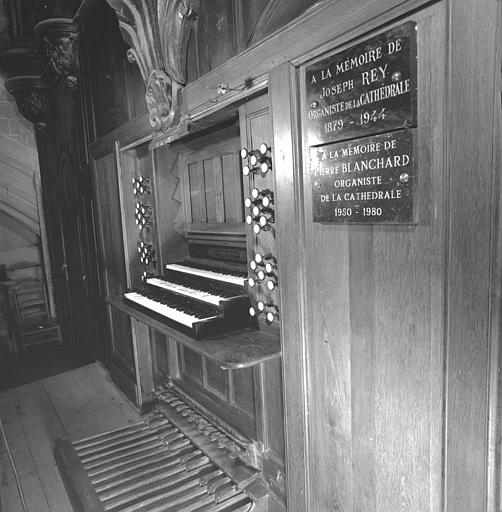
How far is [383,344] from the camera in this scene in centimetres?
153

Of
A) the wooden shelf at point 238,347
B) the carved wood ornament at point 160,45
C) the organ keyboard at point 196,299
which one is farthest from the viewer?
the carved wood ornament at point 160,45

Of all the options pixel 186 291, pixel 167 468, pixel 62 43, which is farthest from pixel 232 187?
pixel 62 43

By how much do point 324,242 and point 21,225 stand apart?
19.8 ft

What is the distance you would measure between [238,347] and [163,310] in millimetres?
713

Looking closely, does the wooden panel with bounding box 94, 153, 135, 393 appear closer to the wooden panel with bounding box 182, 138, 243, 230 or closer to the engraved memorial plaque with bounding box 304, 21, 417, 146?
the wooden panel with bounding box 182, 138, 243, 230

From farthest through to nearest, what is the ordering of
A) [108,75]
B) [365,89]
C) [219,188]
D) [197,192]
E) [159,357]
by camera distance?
1. [159,357]
2. [108,75]
3. [197,192]
4. [219,188]
5. [365,89]

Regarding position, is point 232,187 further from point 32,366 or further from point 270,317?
point 32,366

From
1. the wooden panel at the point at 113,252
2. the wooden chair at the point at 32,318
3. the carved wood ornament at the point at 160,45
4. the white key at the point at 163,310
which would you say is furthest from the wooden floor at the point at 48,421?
the carved wood ornament at the point at 160,45

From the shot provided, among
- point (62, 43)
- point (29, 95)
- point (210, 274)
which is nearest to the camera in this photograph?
point (210, 274)

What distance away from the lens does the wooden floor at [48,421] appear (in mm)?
2818

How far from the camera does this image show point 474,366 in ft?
4.04

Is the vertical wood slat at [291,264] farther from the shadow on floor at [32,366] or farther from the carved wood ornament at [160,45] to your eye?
the shadow on floor at [32,366]

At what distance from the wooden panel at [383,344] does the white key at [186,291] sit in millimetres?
578

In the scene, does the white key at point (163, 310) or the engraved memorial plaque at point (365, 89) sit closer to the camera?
the engraved memorial plaque at point (365, 89)
